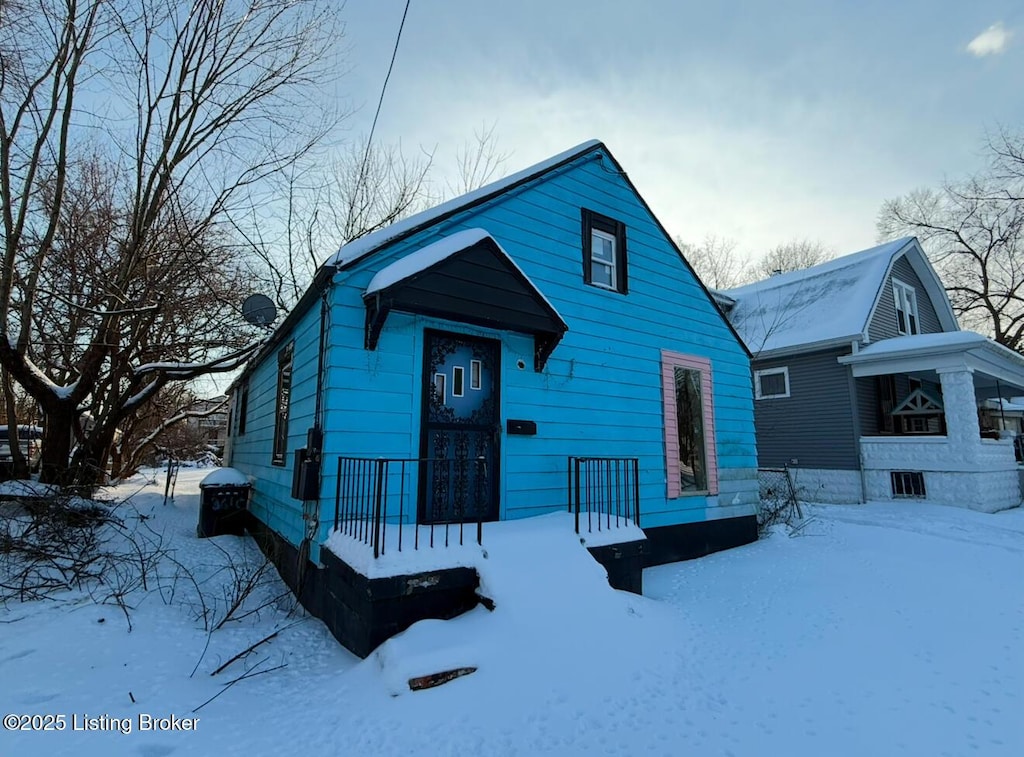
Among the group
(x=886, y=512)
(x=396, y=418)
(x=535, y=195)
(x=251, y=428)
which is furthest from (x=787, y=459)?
(x=251, y=428)

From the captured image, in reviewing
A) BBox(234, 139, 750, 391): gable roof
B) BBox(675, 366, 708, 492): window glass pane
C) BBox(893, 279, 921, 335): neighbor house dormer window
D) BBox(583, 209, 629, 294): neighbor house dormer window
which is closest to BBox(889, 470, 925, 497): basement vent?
BBox(893, 279, 921, 335): neighbor house dormer window

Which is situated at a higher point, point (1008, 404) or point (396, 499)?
point (1008, 404)

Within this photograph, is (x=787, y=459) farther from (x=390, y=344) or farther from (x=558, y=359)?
(x=390, y=344)

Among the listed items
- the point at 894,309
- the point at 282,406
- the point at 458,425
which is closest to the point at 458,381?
the point at 458,425

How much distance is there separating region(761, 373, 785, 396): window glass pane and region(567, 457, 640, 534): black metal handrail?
31.6ft

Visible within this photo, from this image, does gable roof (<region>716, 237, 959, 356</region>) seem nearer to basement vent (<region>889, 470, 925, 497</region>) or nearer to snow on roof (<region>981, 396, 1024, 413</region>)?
basement vent (<region>889, 470, 925, 497</region>)

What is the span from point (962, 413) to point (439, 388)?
12.3 metres

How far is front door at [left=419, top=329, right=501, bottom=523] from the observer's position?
5137mm

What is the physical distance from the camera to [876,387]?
13422mm

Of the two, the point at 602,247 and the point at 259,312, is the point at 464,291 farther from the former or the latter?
the point at 259,312

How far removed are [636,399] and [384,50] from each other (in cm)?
575

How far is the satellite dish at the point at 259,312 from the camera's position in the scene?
23.5 ft

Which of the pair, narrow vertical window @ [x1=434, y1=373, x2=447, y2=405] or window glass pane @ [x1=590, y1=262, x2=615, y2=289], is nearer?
narrow vertical window @ [x1=434, y1=373, x2=447, y2=405]

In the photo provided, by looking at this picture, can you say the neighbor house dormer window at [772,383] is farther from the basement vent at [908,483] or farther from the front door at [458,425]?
the front door at [458,425]
